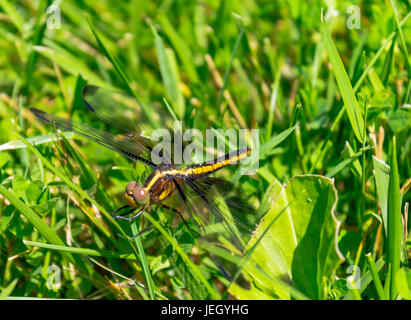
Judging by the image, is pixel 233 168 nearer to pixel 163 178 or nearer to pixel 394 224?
pixel 163 178

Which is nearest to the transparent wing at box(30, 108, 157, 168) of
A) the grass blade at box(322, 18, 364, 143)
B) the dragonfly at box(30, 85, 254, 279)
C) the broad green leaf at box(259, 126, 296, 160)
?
the dragonfly at box(30, 85, 254, 279)

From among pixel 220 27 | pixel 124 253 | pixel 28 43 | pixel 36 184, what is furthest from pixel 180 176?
pixel 28 43

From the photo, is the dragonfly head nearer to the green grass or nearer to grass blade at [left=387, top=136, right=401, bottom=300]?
the green grass

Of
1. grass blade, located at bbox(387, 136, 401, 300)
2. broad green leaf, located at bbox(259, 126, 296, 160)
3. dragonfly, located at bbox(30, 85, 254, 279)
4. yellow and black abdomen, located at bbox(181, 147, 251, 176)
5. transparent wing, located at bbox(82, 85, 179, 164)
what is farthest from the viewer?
transparent wing, located at bbox(82, 85, 179, 164)

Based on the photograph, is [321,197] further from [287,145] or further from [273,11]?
[273,11]

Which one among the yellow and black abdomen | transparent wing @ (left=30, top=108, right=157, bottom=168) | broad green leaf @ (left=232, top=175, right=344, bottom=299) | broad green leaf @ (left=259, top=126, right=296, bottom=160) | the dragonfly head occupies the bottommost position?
broad green leaf @ (left=232, top=175, right=344, bottom=299)

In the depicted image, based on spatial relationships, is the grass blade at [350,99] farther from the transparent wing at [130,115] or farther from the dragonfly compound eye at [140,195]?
the dragonfly compound eye at [140,195]
